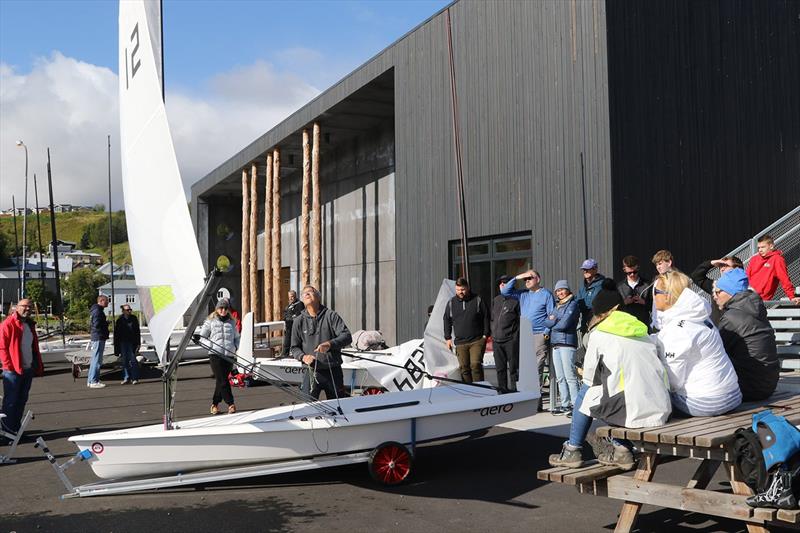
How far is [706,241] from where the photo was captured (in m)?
13.1

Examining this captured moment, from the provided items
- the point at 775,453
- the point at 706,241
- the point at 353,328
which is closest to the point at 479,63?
the point at 706,241

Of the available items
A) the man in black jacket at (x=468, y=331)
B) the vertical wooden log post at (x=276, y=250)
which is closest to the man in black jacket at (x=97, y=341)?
the vertical wooden log post at (x=276, y=250)

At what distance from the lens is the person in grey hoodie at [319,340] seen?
797cm

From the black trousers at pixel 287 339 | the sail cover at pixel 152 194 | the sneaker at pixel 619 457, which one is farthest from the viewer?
the black trousers at pixel 287 339

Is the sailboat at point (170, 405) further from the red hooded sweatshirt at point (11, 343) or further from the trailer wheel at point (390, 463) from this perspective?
the red hooded sweatshirt at point (11, 343)

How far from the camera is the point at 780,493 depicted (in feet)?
13.8

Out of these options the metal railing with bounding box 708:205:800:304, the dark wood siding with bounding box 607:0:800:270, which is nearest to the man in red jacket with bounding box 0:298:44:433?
the dark wood siding with bounding box 607:0:800:270

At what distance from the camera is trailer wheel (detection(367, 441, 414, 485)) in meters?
6.69

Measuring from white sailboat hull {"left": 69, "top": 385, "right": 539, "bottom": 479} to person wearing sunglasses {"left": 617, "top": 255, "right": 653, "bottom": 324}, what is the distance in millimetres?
2505

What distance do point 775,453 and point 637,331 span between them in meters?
1.20

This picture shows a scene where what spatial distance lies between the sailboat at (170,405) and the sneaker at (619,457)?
1909 mm

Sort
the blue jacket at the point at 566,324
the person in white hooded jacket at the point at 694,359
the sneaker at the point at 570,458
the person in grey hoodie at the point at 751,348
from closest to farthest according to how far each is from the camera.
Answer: the person in white hooded jacket at the point at 694,359 < the sneaker at the point at 570,458 < the person in grey hoodie at the point at 751,348 < the blue jacket at the point at 566,324

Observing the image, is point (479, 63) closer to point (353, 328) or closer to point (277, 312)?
point (353, 328)

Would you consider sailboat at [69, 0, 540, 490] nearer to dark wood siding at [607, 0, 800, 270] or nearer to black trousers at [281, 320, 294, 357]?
black trousers at [281, 320, 294, 357]
